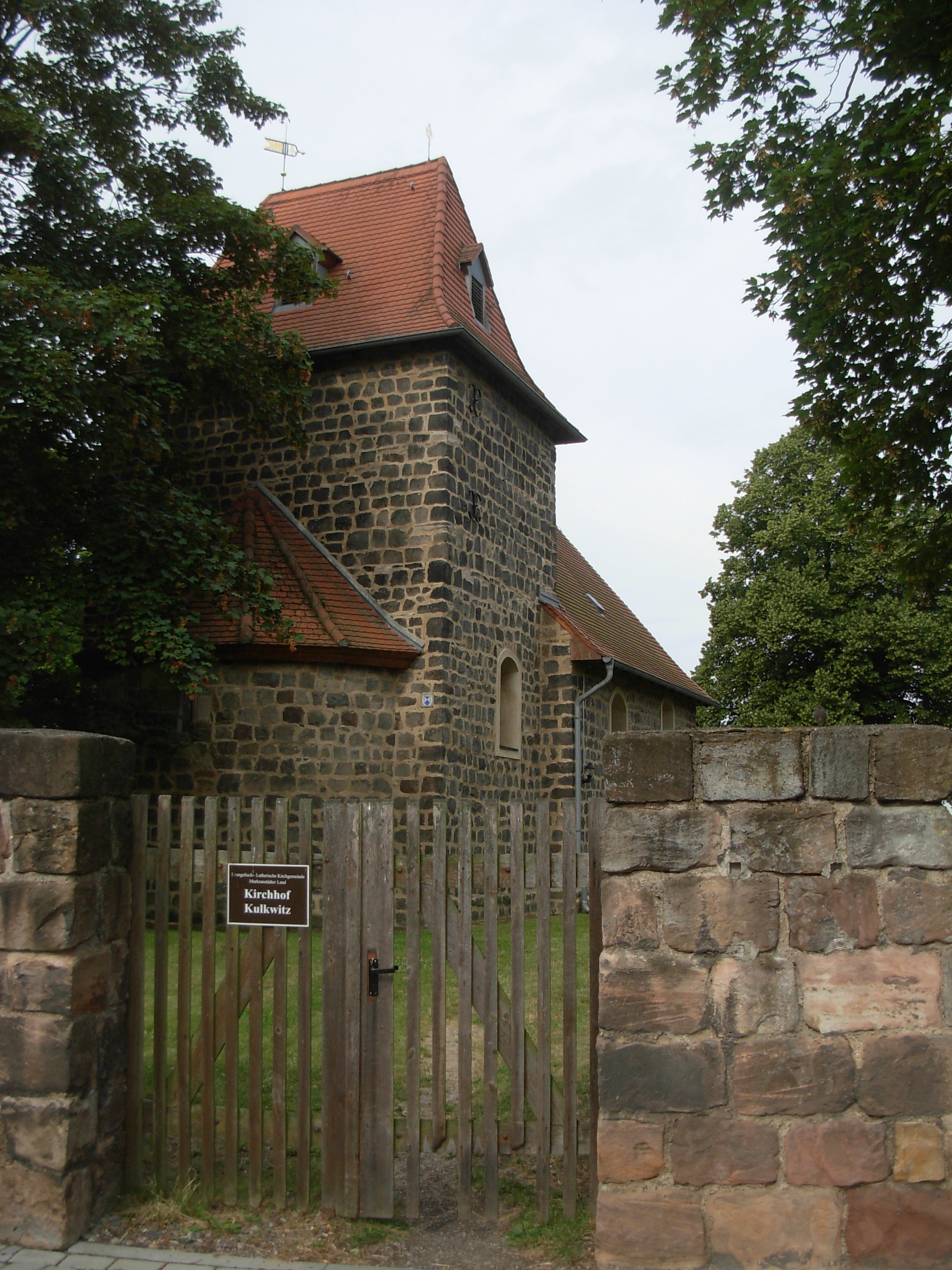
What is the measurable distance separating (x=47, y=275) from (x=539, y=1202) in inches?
339

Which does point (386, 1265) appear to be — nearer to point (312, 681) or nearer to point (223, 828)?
point (223, 828)

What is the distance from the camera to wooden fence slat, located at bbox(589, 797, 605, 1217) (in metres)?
4.04

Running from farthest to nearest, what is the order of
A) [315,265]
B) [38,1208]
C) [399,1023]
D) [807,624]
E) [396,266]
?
[807,624], [396,266], [315,265], [399,1023], [38,1208]

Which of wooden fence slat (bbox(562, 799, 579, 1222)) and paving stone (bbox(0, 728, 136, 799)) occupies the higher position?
paving stone (bbox(0, 728, 136, 799))

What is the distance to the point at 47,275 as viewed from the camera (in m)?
9.73

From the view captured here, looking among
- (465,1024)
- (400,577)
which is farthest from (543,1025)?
(400,577)

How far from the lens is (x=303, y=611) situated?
13523mm

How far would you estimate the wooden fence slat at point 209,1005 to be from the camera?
4.48 m

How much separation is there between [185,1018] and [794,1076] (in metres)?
2.36

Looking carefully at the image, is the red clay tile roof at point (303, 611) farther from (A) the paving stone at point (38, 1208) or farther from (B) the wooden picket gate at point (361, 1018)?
(A) the paving stone at point (38, 1208)

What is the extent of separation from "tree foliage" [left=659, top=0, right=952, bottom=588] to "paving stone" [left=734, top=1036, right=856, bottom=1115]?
22.3 ft

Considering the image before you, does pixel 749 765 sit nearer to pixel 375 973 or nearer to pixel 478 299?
pixel 375 973

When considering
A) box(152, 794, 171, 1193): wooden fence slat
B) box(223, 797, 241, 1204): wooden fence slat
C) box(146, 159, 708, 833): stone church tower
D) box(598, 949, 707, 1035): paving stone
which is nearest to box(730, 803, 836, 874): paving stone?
box(598, 949, 707, 1035): paving stone

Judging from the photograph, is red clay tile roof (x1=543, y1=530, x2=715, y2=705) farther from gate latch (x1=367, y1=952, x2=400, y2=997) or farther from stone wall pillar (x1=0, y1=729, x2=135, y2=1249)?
stone wall pillar (x1=0, y1=729, x2=135, y2=1249)
